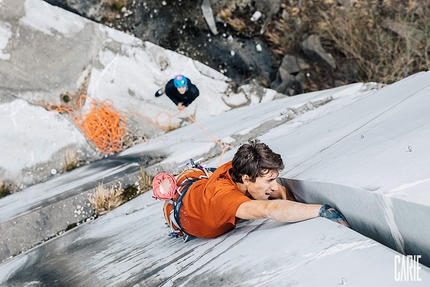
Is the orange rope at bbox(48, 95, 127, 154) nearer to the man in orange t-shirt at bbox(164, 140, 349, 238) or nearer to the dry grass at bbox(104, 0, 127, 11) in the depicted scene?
the dry grass at bbox(104, 0, 127, 11)

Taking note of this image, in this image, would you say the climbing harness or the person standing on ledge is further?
the person standing on ledge

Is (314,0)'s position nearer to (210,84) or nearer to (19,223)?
(210,84)

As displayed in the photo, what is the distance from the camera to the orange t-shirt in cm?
269

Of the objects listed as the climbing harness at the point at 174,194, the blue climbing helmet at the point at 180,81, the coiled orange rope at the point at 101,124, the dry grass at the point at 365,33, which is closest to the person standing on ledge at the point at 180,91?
the blue climbing helmet at the point at 180,81

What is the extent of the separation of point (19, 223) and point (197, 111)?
3198 millimetres

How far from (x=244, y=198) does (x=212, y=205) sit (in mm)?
187

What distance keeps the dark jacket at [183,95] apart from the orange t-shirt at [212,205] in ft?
12.0

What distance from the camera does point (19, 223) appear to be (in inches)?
176

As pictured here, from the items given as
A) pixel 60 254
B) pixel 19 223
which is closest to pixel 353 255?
pixel 60 254

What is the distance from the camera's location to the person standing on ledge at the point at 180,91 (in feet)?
21.1

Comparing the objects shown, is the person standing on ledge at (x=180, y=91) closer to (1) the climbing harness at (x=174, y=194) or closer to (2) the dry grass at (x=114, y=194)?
(2) the dry grass at (x=114, y=194)

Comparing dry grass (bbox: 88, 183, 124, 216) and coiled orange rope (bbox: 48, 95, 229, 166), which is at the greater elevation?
coiled orange rope (bbox: 48, 95, 229, 166)

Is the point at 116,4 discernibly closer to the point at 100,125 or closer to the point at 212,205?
the point at 100,125

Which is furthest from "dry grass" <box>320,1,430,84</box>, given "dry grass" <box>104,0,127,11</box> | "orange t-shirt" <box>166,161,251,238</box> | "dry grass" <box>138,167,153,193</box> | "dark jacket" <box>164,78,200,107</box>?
"orange t-shirt" <box>166,161,251,238</box>
